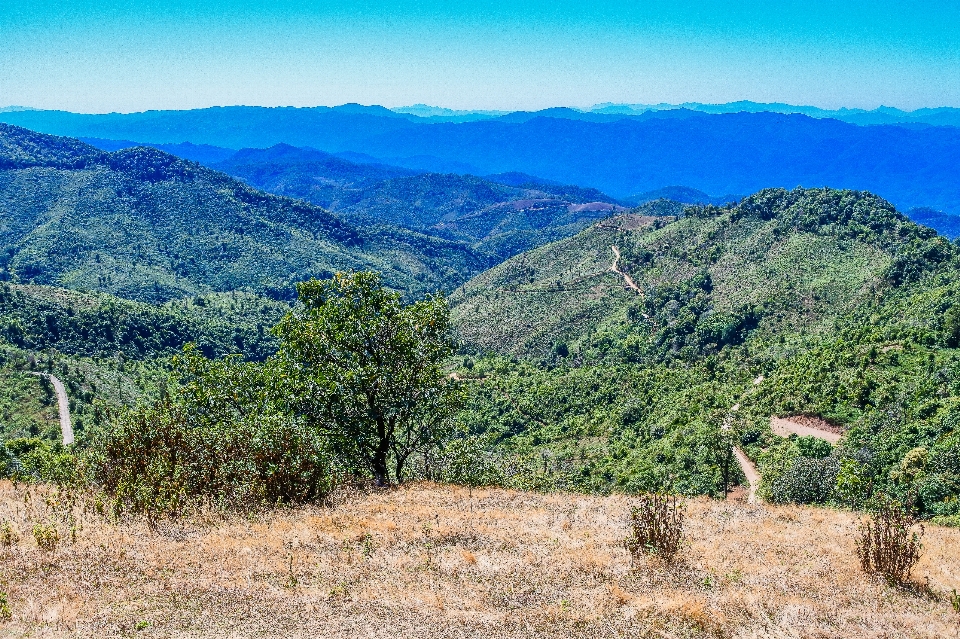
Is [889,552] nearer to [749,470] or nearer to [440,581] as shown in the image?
[440,581]

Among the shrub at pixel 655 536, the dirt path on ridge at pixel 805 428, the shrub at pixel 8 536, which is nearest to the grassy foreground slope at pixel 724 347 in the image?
the dirt path on ridge at pixel 805 428

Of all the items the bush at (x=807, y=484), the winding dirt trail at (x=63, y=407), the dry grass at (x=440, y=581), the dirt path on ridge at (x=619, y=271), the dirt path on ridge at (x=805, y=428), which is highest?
the dry grass at (x=440, y=581)

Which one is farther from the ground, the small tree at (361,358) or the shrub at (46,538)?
the small tree at (361,358)

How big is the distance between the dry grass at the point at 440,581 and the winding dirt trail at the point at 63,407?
184ft

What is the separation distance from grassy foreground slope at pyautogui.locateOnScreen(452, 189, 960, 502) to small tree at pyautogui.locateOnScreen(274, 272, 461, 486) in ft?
44.0

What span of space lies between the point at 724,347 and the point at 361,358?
71512mm

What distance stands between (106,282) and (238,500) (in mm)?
203584

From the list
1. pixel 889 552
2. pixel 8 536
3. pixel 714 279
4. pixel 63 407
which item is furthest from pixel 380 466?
pixel 714 279

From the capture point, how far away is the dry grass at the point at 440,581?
10422 mm

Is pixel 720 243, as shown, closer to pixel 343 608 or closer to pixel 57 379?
pixel 57 379

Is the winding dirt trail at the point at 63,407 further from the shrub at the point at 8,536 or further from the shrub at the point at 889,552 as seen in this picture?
the shrub at the point at 889,552

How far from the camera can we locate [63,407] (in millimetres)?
72250

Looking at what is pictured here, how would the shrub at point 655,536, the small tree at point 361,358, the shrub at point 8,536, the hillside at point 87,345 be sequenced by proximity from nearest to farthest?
the shrub at point 8,536, the shrub at point 655,536, the small tree at point 361,358, the hillside at point 87,345

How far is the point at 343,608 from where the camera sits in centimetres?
1098
